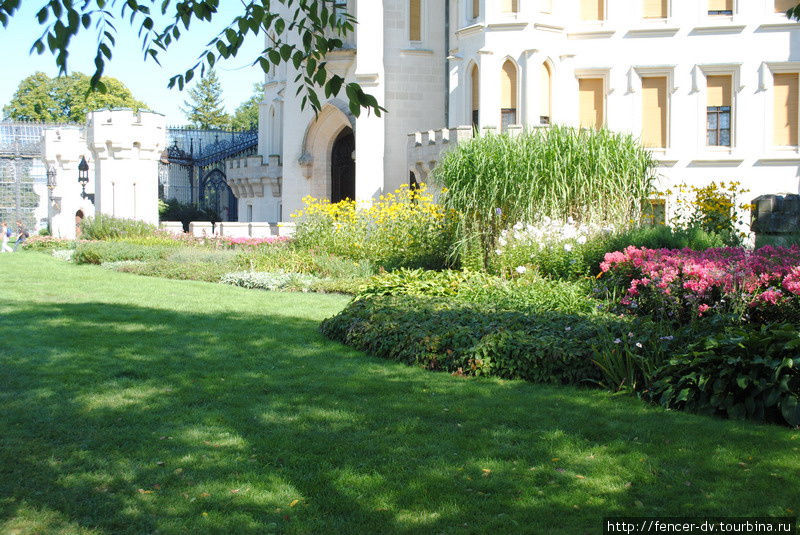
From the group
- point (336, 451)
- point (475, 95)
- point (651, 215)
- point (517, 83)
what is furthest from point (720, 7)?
point (336, 451)

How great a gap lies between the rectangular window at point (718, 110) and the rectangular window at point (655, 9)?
2.21 meters

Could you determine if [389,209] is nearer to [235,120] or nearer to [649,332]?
[649,332]

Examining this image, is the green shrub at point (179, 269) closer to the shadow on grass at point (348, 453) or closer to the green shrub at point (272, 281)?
the green shrub at point (272, 281)

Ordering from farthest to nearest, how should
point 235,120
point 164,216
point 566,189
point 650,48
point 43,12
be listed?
1. point 235,120
2. point 164,216
3. point 650,48
4. point 566,189
5. point 43,12

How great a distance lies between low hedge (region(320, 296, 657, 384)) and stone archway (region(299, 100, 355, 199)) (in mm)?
19808

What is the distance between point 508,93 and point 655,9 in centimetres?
503

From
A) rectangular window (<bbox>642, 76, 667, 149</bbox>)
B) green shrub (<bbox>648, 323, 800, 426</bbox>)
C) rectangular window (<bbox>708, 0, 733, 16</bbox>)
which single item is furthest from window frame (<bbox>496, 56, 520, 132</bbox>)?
green shrub (<bbox>648, 323, 800, 426</bbox>)

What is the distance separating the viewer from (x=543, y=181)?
12.4m

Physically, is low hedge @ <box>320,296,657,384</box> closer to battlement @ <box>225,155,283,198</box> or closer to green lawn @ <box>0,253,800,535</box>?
green lawn @ <box>0,253,800,535</box>

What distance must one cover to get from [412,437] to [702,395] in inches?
85.1

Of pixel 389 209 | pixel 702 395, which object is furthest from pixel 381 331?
pixel 389 209

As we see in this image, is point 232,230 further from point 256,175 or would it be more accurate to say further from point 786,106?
point 786,106

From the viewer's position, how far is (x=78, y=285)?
15.3 metres

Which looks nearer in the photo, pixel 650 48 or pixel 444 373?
pixel 444 373
